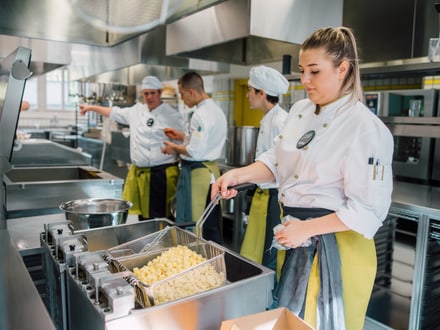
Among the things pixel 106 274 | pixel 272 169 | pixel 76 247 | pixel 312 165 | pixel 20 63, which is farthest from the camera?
pixel 272 169

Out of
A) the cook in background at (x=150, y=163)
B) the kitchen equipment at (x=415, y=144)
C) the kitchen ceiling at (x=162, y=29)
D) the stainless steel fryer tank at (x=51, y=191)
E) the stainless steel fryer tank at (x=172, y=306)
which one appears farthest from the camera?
the cook in background at (x=150, y=163)

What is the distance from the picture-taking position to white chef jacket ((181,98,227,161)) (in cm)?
291

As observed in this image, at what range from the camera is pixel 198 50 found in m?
2.87

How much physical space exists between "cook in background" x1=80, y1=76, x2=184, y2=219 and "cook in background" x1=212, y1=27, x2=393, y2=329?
2024mm

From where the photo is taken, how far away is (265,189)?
242 centimetres

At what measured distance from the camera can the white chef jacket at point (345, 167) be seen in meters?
1.14

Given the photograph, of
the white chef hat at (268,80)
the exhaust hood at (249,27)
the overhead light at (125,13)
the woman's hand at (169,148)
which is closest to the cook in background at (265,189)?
the white chef hat at (268,80)

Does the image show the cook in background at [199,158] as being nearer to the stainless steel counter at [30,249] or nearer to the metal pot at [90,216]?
the stainless steel counter at [30,249]

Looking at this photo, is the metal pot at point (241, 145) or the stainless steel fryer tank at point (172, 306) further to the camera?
the metal pot at point (241, 145)

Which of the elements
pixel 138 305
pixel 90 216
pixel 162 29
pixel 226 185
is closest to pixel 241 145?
pixel 162 29

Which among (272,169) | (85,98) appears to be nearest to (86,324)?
(272,169)

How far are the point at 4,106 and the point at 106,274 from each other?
2.14 feet

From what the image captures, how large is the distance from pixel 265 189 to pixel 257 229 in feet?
0.86

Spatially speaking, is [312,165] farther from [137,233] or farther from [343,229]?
[137,233]
